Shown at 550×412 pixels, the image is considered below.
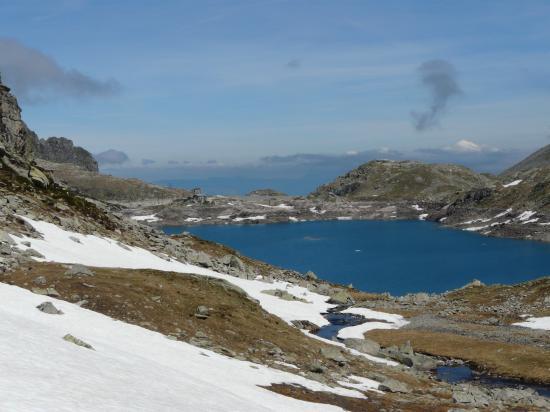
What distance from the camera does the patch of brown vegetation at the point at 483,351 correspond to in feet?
191

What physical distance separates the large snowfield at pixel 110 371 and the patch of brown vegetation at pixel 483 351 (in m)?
25.1

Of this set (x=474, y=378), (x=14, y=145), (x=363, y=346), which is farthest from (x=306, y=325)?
(x=14, y=145)

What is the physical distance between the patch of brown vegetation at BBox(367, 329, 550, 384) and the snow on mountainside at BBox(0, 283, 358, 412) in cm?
2892

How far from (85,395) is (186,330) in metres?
23.6

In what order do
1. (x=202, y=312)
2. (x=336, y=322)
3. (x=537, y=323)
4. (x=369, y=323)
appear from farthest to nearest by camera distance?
(x=369, y=323) < (x=336, y=322) < (x=537, y=323) < (x=202, y=312)

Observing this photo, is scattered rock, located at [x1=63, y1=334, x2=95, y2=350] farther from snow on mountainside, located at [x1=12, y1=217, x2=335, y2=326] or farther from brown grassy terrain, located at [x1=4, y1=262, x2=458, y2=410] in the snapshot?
snow on mountainside, located at [x1=12, y1=217, x2=335, y2=326]

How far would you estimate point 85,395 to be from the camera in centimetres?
1884

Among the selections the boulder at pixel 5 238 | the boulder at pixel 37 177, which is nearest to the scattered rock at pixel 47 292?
the boulder at pixel 5 238

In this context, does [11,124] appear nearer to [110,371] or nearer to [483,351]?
[483,351]

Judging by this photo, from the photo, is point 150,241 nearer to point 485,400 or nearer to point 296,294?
point 296,294

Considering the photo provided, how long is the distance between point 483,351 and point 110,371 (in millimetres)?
54145

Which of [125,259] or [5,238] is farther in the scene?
[125,259]

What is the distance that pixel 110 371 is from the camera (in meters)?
23.7

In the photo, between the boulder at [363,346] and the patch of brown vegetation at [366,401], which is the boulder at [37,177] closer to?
the boulder at [363,346]
